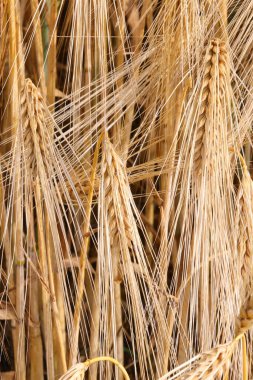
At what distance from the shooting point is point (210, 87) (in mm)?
730

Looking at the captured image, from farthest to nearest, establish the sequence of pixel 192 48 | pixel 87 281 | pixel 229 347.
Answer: pixel 87 281
pixel 192 48
pixel 229 347

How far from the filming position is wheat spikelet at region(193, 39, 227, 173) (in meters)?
0.73

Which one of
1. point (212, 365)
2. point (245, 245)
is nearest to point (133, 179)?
point (245, 245)

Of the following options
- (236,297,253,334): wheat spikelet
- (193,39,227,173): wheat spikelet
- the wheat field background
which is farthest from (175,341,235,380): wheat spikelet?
(193,39,227,173): wheat spikelet

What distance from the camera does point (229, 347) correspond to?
66cm

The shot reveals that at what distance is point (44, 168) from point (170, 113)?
0.72 feet

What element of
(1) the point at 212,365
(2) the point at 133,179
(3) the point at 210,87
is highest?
(3) the point at 210,87

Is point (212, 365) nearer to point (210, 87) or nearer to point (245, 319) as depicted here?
point (245, 319)

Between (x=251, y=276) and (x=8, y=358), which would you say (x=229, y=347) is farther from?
(x=8, y=358)

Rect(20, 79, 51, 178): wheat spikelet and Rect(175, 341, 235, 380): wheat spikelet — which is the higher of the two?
Rect(20, 79, 51, 178): wheat spikelet

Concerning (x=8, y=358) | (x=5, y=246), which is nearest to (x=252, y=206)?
(x=5, y=246)

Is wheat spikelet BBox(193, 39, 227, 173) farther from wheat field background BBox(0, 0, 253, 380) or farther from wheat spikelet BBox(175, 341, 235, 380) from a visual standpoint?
wheat spikelet BBox(175, 341, 235, 380)

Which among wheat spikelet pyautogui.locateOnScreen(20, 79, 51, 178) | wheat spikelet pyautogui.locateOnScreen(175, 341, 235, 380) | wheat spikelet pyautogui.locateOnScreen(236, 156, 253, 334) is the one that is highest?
wheat spikelet pyautogui.locateOnScreen(20, 79, 51, 178)

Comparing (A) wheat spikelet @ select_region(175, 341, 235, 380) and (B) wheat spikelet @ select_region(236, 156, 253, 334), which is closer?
(A) wheat spikelet @ select_region(175, 341, 235, 380)
